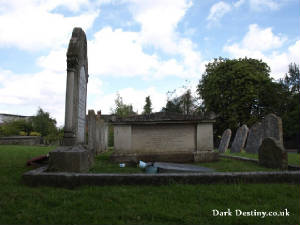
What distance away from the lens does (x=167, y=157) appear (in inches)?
327

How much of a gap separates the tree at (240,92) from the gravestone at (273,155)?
21.1 m

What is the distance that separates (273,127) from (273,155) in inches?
213

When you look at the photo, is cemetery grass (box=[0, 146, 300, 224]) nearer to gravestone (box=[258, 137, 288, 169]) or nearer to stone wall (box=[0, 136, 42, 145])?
gravestone (box=[258, 137, 288, 169])

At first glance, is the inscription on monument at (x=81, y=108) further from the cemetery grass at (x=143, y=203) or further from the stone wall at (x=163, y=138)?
the cemetery grass at (x=143, y=203)

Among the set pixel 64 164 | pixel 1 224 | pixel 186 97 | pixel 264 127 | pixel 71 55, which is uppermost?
pixel 186 97

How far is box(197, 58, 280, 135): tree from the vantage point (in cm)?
2745

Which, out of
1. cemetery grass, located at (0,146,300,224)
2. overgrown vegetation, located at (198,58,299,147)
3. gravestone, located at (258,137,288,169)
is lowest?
cemetery grass, located at (0,146,300,224)

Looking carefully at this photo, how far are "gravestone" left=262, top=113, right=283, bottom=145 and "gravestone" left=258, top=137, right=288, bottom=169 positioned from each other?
421 cm

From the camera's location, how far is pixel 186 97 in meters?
41.2

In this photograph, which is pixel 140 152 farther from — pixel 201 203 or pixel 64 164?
pixel 201 203

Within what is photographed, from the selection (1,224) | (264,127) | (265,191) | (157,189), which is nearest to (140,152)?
(157,189)

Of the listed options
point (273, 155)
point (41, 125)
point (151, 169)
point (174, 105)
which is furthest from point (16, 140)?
point (174, 105)

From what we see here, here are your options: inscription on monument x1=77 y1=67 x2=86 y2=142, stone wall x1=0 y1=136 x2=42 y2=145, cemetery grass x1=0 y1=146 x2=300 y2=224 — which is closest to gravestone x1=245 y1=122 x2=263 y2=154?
cemetery grass x1=0 y1=146 x2=300 y2=224

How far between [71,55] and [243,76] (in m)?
→ 25.6
